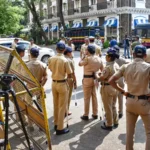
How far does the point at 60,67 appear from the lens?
5.02 m

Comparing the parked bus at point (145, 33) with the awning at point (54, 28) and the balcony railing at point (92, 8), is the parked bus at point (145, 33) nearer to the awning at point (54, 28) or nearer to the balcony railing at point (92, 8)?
the balcony railing at point (92, 8)

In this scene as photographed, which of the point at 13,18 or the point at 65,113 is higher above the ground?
the point at 13,18

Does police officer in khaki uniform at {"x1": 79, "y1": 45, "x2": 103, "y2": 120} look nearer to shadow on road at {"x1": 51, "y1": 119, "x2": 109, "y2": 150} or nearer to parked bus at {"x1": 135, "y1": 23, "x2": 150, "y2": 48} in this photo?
shadow on road at {"x1": 51, "y1": 119, "x2": 109, "y2": 150}

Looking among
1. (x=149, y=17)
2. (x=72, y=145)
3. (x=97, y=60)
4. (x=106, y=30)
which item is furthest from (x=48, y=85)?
(x=149, y=17)

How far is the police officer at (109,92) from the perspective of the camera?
4.94m

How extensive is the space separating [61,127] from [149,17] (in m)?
28.9

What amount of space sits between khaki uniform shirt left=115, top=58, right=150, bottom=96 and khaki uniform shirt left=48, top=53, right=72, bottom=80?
5.27 feet

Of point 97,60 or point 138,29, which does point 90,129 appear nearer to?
point 97,60

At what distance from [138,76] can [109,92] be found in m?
1.59

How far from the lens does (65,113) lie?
5344 millimetres

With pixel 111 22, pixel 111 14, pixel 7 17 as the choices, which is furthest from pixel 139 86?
pixel 111 14

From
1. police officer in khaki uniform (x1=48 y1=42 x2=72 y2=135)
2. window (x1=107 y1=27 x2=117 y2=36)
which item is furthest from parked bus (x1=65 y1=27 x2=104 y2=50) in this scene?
police officer in khaki uniform (x1=48 y1=42 x2=72 y2=135)

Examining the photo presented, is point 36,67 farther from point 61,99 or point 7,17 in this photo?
point 7,17

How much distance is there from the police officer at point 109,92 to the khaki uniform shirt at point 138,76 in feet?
4.21
